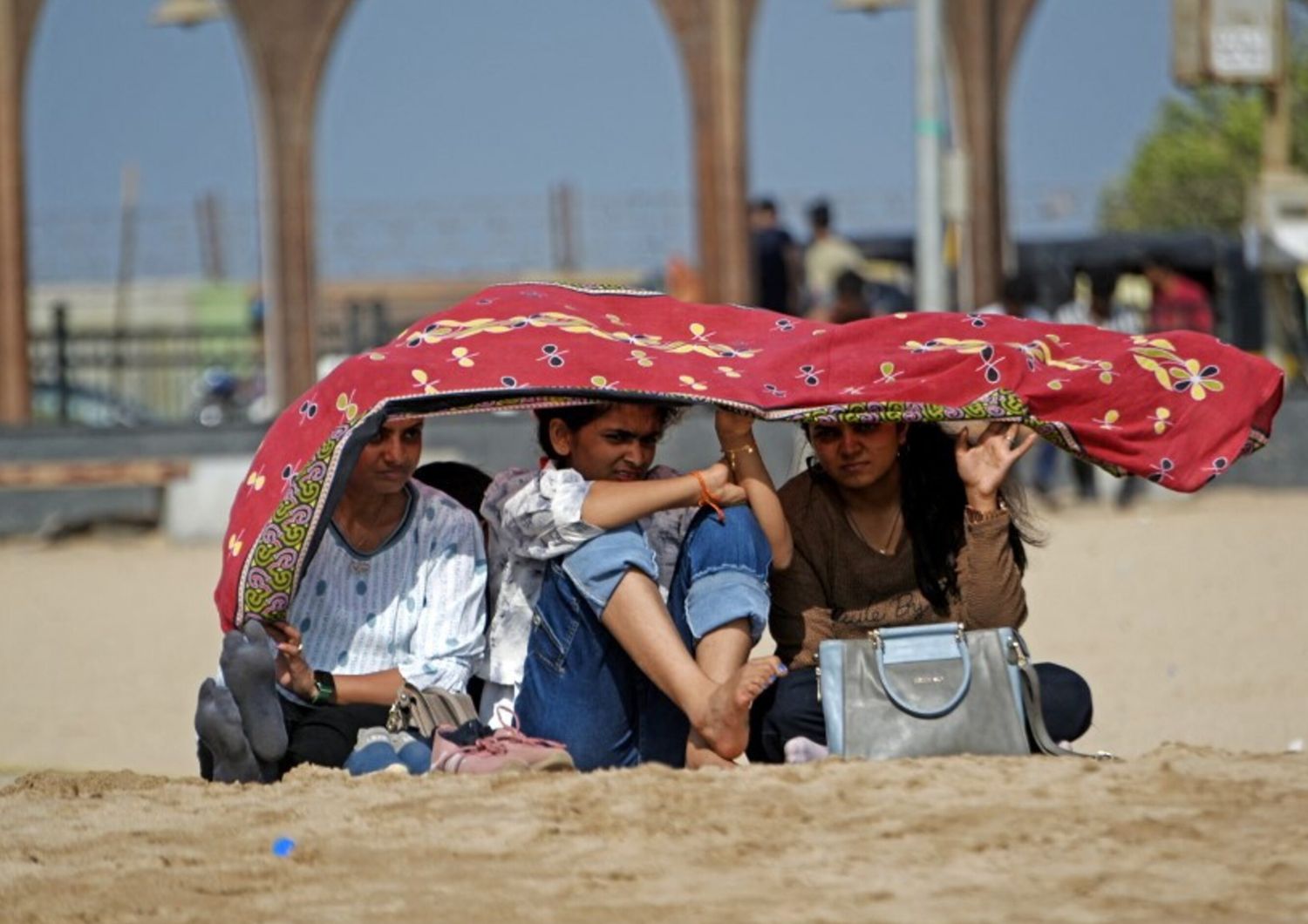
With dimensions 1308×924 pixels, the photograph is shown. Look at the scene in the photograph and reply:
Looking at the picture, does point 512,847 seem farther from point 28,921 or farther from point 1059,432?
point 1059,432

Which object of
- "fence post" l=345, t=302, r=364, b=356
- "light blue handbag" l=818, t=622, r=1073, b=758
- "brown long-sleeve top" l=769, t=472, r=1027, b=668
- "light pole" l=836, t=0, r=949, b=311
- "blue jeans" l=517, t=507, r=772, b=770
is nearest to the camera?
"light blue handbag" l=818, t=622, r=1073, b=758

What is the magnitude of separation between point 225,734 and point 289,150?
14.7 metres

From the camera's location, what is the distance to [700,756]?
5.51 m

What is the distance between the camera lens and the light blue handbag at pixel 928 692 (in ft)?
17.7

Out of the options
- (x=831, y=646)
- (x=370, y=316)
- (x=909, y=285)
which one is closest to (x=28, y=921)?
(x=831, y=646)

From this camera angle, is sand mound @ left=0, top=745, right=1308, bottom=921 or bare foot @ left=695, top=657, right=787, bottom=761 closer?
sand mound @ left=0, top=745, right=1308, bottom=921

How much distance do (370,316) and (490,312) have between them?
12.7m

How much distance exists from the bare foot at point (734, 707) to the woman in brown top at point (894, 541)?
25 centimetres

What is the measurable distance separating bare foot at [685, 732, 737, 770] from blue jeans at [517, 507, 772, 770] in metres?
0.19

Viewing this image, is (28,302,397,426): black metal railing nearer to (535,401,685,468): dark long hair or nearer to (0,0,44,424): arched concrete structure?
(0,0,44,424): arched concrete structure

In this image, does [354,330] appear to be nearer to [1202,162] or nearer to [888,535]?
[888,535]

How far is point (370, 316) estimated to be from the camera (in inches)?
735

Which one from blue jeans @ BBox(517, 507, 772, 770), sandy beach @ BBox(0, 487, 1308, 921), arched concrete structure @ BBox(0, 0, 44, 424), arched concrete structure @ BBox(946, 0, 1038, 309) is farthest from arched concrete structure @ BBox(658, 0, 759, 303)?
blue jeans @ BBox(517, 507, 772, 770)

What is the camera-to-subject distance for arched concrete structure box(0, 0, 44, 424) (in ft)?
59.9
